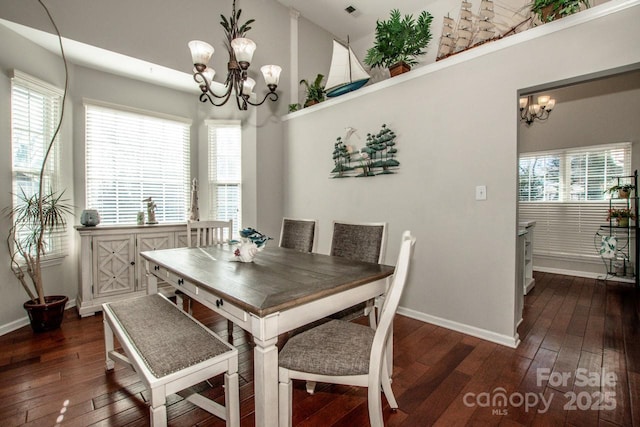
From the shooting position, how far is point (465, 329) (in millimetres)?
2506

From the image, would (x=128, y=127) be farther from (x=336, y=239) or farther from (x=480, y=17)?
(x=480, y=17)

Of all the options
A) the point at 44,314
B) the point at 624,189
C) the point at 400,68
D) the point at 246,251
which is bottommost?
the point at 44,314

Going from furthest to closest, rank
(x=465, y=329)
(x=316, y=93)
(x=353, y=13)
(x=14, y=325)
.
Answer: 1. (x=353, y=13)
2. (x=316, y=93)
3. (x=14, y=325)
4. (x=465, y=329)

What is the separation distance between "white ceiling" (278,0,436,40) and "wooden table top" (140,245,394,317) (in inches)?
149

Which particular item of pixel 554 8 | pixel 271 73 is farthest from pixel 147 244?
pixel 554 8

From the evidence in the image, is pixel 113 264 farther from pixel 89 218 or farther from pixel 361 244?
pixel 361 244

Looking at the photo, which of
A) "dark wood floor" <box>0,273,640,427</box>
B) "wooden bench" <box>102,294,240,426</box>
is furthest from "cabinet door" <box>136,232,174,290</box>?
"wooden bench" <box>102,294,240,426</box>

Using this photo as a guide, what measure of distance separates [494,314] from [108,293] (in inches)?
147

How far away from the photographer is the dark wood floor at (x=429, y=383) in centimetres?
155

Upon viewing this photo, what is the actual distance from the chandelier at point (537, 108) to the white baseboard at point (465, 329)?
356 centimetres

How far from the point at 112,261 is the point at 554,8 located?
14.6 ft

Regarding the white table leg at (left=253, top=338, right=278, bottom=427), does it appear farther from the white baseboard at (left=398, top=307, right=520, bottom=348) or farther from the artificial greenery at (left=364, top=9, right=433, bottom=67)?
the artificial greenery at (left=364, top=9, right=433, bottom=67)

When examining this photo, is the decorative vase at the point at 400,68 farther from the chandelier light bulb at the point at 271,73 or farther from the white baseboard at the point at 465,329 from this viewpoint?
the white baseboard at the point at 465,329

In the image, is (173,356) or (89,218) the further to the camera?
(89,218)
